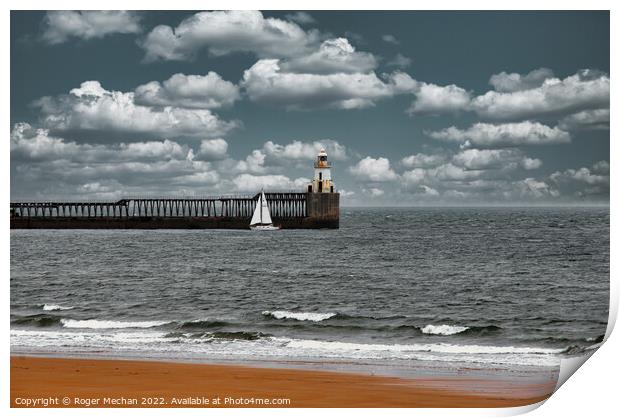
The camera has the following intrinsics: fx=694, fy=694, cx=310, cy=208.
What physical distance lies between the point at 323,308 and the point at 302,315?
87 cm

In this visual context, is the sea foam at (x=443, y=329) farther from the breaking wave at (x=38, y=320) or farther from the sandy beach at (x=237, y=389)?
the breaking wave at (x=38, y=320)

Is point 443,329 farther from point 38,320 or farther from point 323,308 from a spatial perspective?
point 38,320

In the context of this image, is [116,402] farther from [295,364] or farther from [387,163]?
[387,163]

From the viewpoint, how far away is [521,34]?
22.2 ft

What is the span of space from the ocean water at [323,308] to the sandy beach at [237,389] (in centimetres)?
59

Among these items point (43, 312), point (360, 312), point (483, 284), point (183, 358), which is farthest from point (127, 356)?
point (483, 284)

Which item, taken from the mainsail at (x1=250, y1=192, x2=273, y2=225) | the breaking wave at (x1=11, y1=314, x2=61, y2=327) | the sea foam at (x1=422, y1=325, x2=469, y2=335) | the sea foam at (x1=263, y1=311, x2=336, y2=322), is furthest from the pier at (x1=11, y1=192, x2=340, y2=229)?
the breaking wave at (x1=11, y1=314, x2=61, y2=327)

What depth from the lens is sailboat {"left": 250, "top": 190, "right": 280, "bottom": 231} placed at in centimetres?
2903

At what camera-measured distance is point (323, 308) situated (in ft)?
32.4

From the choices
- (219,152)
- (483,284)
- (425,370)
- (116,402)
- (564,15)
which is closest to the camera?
(116,402)

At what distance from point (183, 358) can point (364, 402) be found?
215 cm

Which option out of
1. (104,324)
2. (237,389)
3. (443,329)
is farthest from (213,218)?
(237,389)

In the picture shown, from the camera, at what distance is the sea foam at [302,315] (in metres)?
8.77

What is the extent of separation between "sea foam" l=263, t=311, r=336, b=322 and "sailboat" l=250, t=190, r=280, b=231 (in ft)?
64.2
